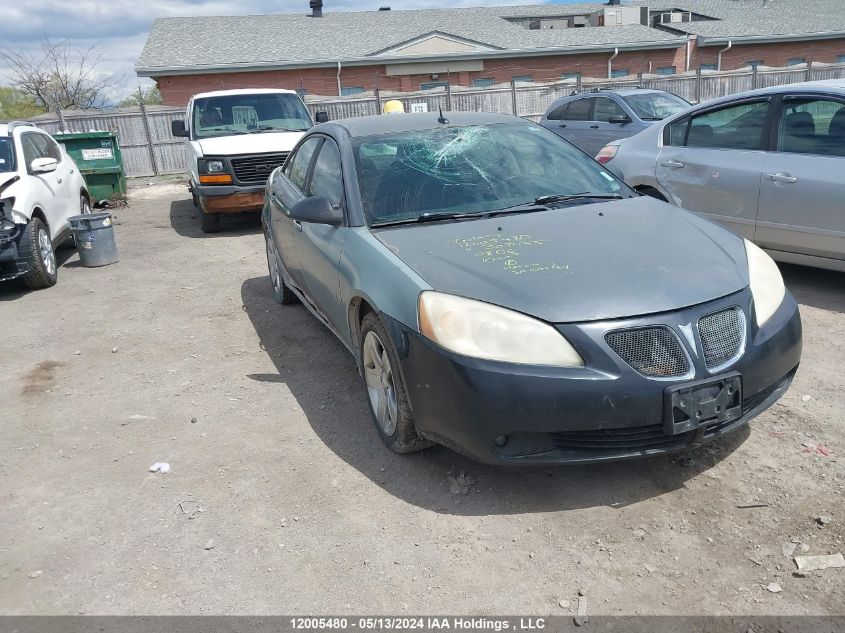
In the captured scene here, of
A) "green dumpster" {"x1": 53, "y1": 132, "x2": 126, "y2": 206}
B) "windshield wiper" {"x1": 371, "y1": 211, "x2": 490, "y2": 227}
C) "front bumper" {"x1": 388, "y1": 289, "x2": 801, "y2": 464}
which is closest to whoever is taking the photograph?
"front bumper" {"x1": 388, "y1": 289, "x2": 801, "y2": 464}

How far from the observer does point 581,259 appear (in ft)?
10.8

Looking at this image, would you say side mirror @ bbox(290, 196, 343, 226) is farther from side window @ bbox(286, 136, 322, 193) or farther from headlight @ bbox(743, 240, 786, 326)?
headlight @ bbox(743, 240, 786, 326)

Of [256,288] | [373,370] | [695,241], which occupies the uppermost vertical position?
[695,241]

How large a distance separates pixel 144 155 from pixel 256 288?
14012 millimetres

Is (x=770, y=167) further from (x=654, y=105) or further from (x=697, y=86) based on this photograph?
(x=697, y=86)

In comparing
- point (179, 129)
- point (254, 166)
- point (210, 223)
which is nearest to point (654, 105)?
point (254, 166)

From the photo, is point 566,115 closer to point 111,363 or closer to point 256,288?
point 256,288

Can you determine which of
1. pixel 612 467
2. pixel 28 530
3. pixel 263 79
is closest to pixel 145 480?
pixel 28 530

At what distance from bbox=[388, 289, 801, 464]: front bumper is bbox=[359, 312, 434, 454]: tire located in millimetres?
180

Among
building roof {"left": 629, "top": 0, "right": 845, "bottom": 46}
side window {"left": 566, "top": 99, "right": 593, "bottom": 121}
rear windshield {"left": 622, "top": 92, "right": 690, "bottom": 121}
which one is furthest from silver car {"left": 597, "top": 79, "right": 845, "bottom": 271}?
building roof {"left": 629, "top": 0, "right": 845, "bottom": 46}

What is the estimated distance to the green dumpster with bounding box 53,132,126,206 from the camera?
1345cm

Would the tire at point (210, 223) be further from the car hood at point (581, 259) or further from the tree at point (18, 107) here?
the tree at point (18, 107)

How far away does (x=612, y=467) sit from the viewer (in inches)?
135

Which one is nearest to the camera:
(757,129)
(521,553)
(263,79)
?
(521,553)
